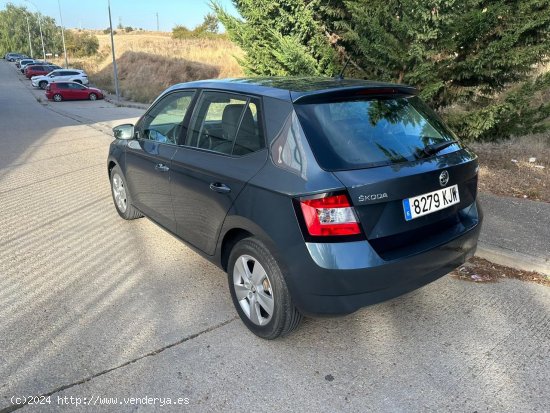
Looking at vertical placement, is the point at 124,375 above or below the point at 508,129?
below

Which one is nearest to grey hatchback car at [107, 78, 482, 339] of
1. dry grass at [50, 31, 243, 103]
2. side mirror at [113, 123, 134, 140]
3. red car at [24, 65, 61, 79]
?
side mirror at [113, 123, 134, 140]

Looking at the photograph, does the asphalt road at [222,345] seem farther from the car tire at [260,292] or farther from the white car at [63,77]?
the white car at [63,77]

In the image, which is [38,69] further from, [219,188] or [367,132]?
[367,132]

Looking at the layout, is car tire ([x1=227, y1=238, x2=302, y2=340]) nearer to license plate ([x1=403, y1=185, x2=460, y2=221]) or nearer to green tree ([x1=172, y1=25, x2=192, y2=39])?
license plate ([x1=403, y1=185, x2=460, y2=221])

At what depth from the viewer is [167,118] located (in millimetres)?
4152

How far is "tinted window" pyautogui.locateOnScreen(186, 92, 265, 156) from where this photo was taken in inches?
118

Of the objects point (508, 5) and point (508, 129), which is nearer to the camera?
point (508, 5)

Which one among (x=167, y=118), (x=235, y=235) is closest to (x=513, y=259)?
(x=235, y=235)

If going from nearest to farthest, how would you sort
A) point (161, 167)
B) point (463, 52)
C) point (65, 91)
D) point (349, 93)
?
point (349, 93) → point (161, 167) → point (463, 52) → point (65, 91)

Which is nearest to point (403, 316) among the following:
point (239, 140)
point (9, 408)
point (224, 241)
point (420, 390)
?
point (420, 390)

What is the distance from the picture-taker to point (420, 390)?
251 cm

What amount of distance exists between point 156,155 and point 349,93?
1903 millimetres

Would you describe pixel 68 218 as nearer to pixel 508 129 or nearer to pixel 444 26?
pixel 444 26

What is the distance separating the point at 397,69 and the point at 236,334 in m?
5.14
